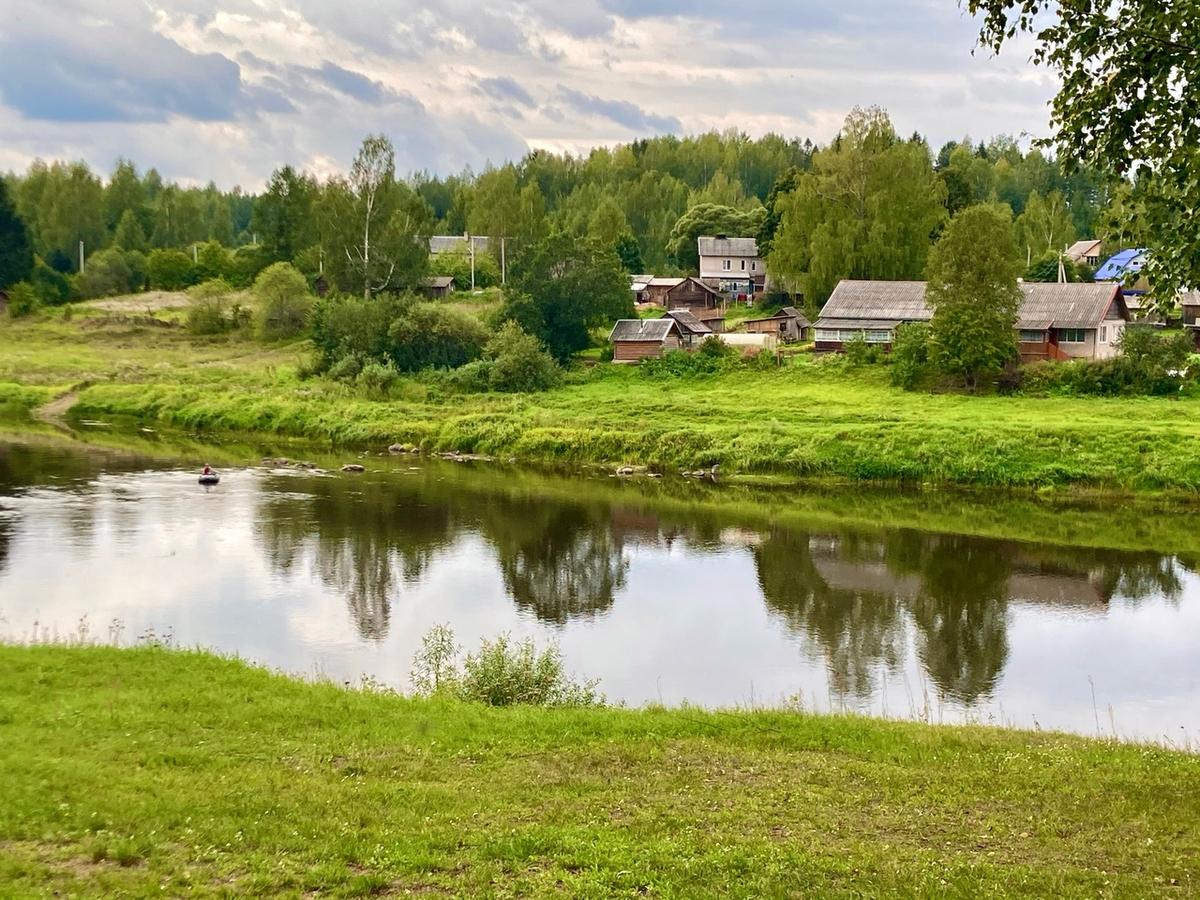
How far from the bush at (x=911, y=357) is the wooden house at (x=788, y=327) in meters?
13.2

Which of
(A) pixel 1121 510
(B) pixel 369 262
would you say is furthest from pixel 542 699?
(B) pixel 369 262

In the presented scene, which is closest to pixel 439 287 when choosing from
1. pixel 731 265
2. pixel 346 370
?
pixel 731 265

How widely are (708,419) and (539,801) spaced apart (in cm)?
3661

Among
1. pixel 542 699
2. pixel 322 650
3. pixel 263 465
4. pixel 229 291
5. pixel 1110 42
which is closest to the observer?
pixel 1110 42

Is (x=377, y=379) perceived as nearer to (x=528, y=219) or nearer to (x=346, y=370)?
(x=346, y=370)

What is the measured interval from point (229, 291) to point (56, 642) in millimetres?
62663

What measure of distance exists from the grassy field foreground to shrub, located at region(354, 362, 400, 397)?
131ft

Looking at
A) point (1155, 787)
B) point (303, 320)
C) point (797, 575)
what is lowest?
point (797, 575)

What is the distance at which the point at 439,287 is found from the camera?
7756cm

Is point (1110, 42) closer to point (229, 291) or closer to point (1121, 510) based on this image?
point (1121, 510)

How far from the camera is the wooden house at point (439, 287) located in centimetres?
7578

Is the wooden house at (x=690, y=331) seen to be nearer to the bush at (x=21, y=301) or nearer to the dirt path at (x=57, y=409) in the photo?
the dirt path at (x=57, y=409)

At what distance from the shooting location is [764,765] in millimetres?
11930

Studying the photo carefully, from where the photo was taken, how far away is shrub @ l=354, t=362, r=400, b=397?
177 feet
